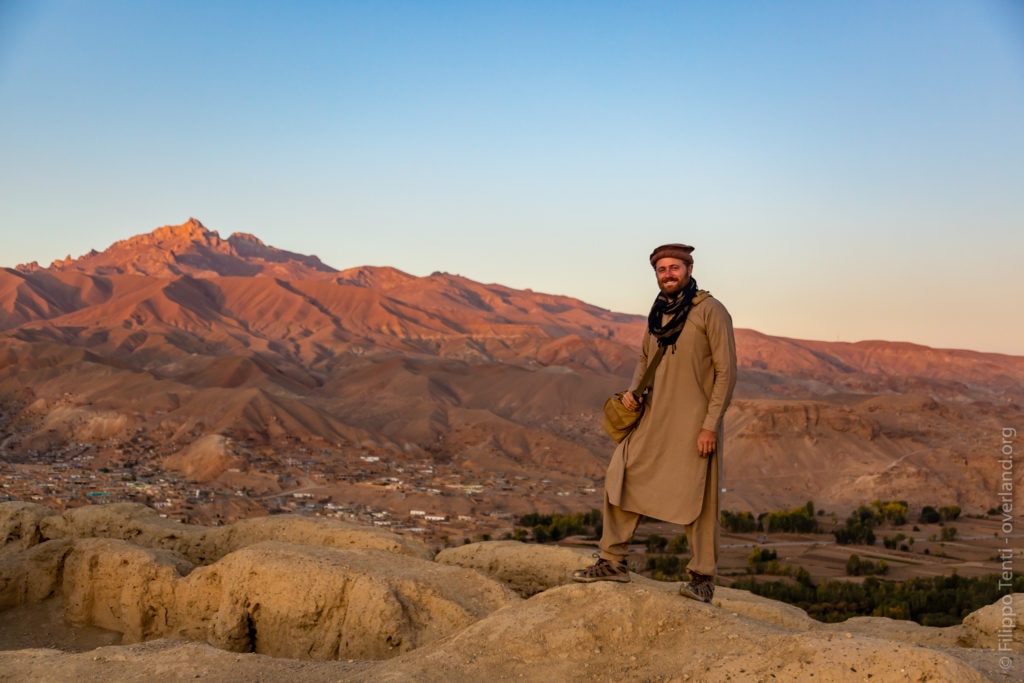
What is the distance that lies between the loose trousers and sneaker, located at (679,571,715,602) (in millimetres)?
47

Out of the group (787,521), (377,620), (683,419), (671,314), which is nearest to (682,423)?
(683,419)

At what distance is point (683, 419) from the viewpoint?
5.46m

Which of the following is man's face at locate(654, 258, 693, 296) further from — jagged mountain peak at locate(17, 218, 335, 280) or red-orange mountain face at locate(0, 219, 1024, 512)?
jagged mountain peak at locate(17, 218, 335, 280)

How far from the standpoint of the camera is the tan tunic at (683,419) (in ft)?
17.6

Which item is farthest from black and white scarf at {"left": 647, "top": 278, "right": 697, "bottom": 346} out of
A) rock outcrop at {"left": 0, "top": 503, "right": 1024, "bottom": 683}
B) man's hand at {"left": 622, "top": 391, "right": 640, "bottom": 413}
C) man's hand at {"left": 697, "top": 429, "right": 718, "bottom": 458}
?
rock outcrop at {"left": 0, "top": 503, "right": 1024, "bottom": 683}

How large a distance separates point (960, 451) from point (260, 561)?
1989 inches

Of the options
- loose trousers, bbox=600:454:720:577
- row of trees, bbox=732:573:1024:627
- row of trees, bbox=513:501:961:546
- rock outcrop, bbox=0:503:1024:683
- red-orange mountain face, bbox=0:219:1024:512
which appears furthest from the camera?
red-orange mountain face, bbox=0:219:1024:512

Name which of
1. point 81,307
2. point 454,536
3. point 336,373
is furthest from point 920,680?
point 81,307

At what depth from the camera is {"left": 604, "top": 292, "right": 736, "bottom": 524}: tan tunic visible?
17.6ft

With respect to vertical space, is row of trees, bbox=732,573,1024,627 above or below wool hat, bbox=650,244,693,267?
below

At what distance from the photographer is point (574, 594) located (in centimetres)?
567

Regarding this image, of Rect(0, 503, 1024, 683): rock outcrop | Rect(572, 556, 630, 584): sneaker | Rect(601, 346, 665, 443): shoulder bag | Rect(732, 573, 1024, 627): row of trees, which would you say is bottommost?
Rect(732, 573, 1024, 627): row of trees

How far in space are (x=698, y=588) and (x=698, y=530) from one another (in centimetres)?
40

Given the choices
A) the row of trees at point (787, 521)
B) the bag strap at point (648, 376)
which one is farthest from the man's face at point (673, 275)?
the row of trees at point (787, 521)
